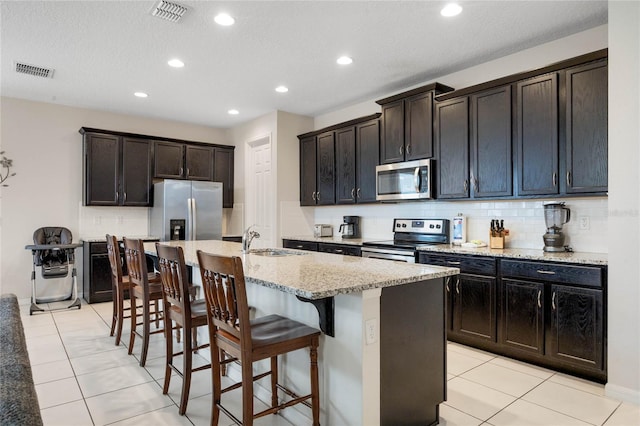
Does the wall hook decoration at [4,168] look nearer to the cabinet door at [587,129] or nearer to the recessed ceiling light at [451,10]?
the recessed ceiling light at [451,10]

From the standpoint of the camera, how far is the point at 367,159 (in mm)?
4816

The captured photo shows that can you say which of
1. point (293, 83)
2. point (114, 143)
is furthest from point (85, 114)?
point (293, 83)

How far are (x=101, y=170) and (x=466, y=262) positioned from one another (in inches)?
195

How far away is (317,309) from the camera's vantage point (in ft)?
6.49

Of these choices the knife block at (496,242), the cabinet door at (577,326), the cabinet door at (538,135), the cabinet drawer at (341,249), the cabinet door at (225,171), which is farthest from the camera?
the cabinet door at (225,171)

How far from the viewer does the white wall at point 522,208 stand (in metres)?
3.21

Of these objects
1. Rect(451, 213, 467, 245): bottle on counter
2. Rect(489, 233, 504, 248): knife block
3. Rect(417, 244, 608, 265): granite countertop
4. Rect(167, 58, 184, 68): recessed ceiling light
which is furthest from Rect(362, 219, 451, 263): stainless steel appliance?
Rect(167, 58, 184, 68): recessed ceiling light

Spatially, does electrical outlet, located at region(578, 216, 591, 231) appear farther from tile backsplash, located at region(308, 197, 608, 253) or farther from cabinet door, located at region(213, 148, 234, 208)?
cabinet door, located at region(213, 148, 234, 208)

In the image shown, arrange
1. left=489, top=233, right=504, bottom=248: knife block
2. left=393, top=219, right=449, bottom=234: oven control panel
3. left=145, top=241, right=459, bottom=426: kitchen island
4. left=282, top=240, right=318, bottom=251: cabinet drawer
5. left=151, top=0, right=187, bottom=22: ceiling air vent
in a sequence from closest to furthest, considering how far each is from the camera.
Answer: left=145, top=241, right=459, bottom=426: kitchen island → left=151, top=0, right=187, bottom=22: ceiling air vent → left=489, top=233, right=504, bottom=248: knife block → left=393, top=219, right=449, bottom=234: oven control panel → left=282, top=240, right=318, bottom=251: cabinet drawer

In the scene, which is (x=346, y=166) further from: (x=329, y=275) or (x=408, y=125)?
(x=329, y=275)

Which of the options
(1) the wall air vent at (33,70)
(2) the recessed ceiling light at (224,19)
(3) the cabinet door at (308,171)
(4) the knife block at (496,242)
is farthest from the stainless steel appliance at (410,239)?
(1) the wall air vent at (33,70)

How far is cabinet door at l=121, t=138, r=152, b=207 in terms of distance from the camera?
18.4 feet

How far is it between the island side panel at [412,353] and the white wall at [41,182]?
5227mm

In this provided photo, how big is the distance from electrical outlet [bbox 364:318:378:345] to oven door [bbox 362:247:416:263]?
210 centimetres
